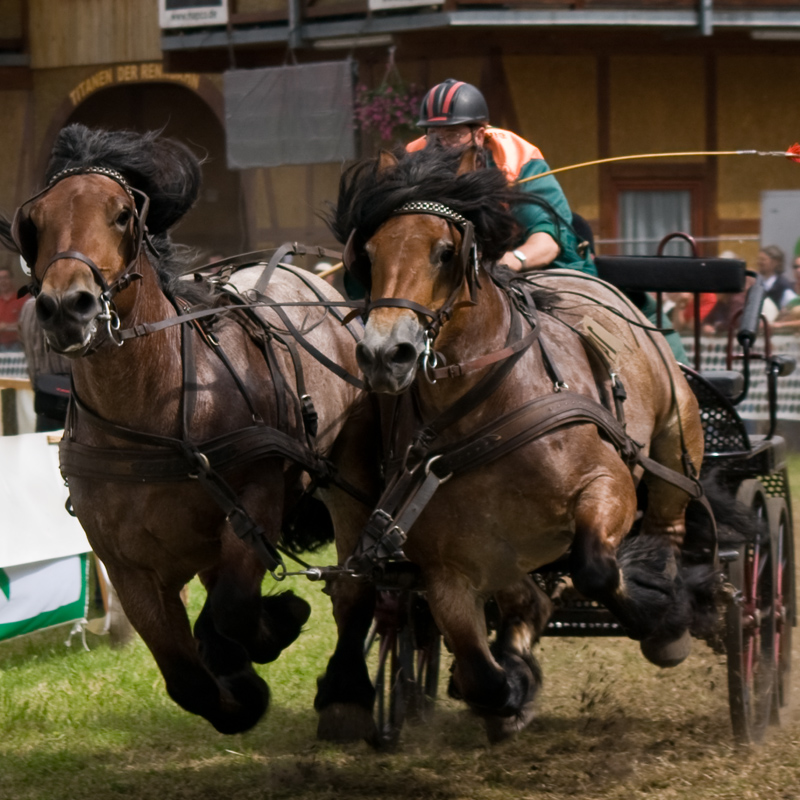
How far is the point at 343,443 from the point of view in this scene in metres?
4.57

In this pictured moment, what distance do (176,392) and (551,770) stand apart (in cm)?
184

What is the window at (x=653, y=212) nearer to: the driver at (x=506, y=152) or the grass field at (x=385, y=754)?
the grass field at (x=385, y=754)

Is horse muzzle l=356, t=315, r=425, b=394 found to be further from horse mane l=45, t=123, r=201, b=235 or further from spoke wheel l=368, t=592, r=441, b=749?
spoke wheel l=368, t=592, r=441, b=749

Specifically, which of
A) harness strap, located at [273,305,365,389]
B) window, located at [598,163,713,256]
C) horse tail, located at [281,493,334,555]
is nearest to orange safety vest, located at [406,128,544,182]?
harness strap, located at [273,305,365,389]

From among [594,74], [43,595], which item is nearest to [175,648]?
[43,595]

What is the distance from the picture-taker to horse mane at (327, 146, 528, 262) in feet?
12.1

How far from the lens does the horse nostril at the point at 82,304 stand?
3338 millimetres

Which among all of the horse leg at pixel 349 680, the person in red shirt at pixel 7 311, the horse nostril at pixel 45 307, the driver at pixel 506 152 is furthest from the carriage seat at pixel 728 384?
the person in red shirt at pixel 7 311

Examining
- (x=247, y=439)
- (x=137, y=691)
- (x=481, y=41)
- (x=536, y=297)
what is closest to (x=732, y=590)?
(x=536, y=297)

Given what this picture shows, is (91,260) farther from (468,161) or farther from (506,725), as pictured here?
(506,725)

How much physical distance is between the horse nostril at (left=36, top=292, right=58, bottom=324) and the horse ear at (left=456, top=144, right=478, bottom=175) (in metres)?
1.22

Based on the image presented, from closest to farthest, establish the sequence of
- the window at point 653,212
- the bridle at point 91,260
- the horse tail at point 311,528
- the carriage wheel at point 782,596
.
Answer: the bridle at point 91,260 → the horse tail at point 311,528 → the carriage wheel at point 782,596 → the window at point 653,212

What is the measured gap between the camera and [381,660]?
5.04 m

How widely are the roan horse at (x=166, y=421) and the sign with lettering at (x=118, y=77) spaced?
13.0 meters
